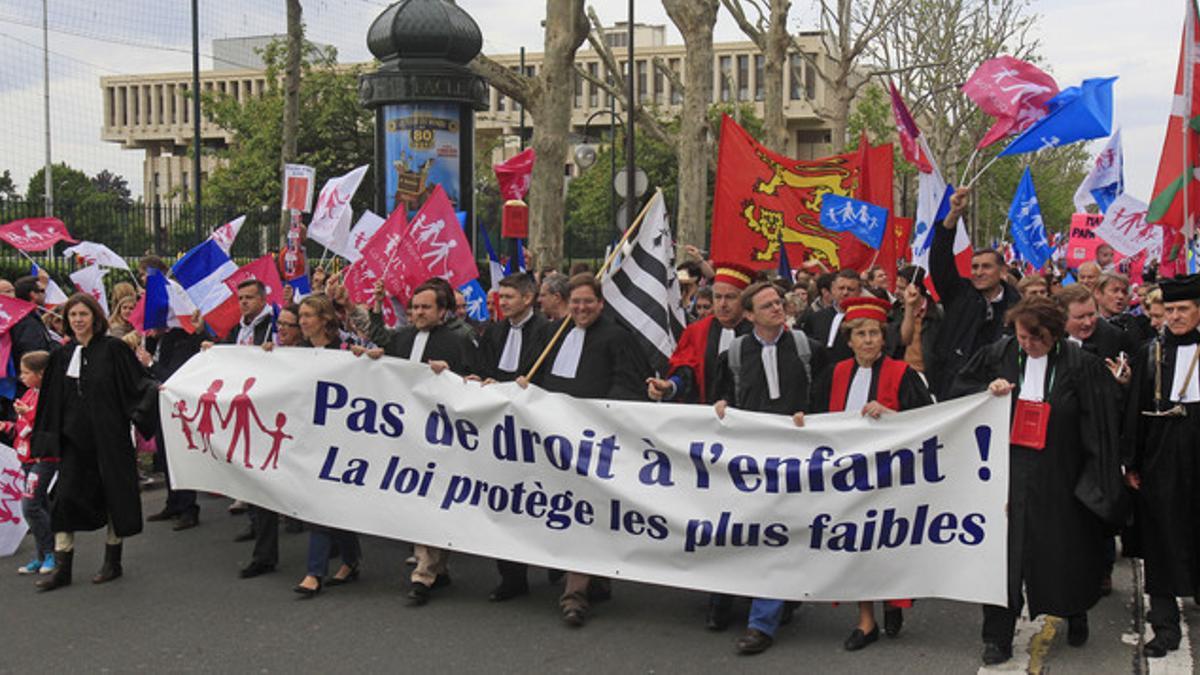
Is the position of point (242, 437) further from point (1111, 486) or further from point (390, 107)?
point (390, 107)

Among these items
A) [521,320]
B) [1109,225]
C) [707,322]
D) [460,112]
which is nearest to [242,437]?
[521,320]

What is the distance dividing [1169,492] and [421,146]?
1244 centimetres

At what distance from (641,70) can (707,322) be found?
9743cm

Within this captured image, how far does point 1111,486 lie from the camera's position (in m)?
5.84

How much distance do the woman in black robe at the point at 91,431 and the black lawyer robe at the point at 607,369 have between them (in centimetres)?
242

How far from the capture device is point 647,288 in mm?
7379

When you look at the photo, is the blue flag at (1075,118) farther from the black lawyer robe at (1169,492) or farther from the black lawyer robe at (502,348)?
the black lawyer robe at (502,348)

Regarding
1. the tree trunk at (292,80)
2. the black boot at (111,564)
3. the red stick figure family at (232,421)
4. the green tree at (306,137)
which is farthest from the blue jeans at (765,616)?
the green tree at (306,137)

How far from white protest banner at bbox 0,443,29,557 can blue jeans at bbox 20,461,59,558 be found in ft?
1.66

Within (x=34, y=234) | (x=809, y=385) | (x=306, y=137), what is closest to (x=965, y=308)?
(x=809, y=385)

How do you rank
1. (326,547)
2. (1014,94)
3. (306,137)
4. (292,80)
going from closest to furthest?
1. (326,547)
2. (1014,94)
3. (292,80)
4. (306,137)

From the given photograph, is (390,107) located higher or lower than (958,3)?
lower

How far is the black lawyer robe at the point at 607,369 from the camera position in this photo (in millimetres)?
7027

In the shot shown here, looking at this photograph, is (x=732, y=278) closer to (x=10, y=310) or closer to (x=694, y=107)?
(x=10, y=310)
